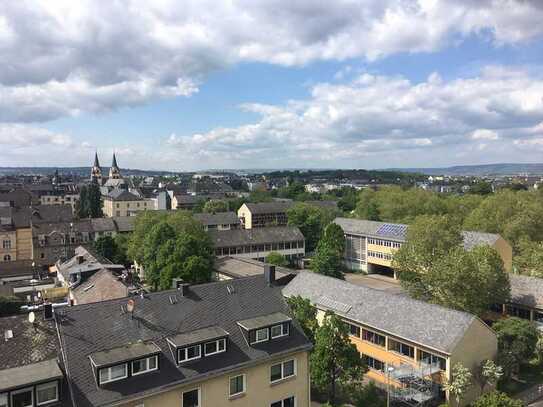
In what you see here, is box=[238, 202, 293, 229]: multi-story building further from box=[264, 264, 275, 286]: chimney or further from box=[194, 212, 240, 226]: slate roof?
box=[264, 264, 275, 286]: chimney

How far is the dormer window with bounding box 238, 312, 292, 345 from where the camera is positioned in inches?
973

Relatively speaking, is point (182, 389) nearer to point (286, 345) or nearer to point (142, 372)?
point (142, 372)

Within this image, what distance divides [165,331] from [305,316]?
11.1m

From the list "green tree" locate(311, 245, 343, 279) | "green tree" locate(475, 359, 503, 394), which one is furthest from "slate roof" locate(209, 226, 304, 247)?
"green tree" locate(475, 359, 503, 394)

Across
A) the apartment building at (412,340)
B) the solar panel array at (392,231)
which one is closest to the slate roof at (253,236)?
the solar panel array at (392,231)

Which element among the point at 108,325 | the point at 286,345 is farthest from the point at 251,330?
the point at 108,325

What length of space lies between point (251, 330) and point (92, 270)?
29417 millimetres

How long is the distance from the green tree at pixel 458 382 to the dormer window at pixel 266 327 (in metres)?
11.8

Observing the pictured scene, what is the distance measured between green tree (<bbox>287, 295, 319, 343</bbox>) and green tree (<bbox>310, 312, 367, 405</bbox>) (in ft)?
4.53

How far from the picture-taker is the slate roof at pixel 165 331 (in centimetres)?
2004

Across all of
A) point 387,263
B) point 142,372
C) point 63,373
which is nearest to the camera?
point 63,373

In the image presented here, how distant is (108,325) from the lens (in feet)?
73.9

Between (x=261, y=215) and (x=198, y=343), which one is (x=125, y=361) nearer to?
(x=198, y=343)

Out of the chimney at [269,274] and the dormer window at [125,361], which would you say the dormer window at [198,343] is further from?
the chimney at [269,274]
